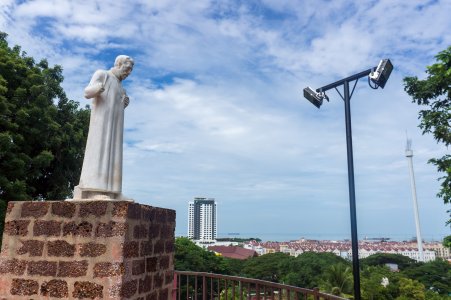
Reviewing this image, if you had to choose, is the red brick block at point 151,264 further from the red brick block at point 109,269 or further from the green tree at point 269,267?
the green tree at point 269,267

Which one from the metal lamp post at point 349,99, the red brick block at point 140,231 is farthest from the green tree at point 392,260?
the red brick block at point 140,231

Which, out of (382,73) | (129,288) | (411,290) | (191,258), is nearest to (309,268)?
(411,290)

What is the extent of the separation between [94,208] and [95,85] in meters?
1.31

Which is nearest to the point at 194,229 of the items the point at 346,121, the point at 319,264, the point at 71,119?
the point at 319,264

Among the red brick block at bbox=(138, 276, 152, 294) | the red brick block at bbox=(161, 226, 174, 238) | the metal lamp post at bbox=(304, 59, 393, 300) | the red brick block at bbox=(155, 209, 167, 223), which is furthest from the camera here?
the metal lamp post at bbox=(304, 59, 393, 300)

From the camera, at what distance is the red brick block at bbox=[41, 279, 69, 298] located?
3.33m

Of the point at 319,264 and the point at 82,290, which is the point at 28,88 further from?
the point at 319,264

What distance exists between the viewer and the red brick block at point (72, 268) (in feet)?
10.9

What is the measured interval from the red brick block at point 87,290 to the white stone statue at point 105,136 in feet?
2.51

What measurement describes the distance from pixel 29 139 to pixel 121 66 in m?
8.10

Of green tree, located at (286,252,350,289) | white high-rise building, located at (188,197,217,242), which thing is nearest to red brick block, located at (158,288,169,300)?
green tree, located at (286,252,350,289)

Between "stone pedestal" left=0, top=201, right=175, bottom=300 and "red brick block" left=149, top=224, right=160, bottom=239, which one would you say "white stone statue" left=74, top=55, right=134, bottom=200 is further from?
"red brick block" left=149, top=224, right=160, bottom=239

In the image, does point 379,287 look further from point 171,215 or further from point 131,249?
point 131,249

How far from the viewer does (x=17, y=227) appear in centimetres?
357
